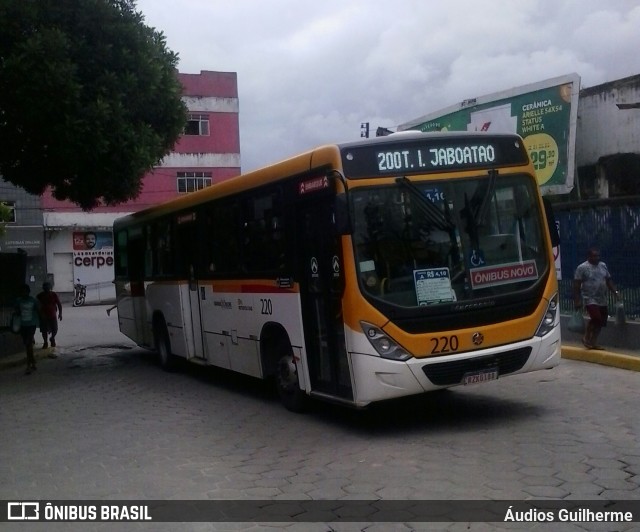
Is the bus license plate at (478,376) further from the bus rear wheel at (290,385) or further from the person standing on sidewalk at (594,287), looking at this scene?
the person standing on sidewalk at (594,287)

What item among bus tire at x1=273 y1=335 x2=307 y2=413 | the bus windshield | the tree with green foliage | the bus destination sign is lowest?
bus tire at x1=273 y1=335 x2=307 y2=413

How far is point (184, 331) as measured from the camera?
46.2 feet

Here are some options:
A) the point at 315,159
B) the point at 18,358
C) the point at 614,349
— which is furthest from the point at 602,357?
the point at 18,358

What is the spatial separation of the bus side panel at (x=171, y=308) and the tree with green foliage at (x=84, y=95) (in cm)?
193

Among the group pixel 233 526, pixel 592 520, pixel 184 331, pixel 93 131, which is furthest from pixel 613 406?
pixel 93 131

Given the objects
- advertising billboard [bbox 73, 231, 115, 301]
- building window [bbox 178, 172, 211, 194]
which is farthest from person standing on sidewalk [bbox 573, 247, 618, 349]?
advertising billboard [bbox 73, 231, 115, 301]

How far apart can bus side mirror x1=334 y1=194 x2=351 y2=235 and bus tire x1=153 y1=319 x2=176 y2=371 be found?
7792mm

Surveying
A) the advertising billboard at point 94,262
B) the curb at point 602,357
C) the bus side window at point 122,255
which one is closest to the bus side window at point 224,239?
the bus side window at point 122,255

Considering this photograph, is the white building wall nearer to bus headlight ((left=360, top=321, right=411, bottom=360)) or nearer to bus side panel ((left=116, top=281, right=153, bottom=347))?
bus side panel ((left=116, top=281, right=153, bottom=347))

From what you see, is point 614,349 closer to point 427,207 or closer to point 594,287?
point 594,287

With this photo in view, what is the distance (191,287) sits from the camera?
13.5 metres

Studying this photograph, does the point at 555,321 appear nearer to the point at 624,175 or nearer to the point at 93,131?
the point at 93,131

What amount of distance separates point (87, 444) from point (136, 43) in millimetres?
7975

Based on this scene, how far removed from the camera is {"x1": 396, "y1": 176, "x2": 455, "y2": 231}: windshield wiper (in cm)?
859
